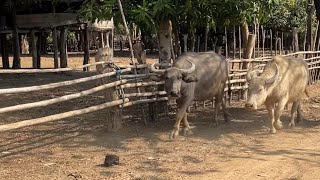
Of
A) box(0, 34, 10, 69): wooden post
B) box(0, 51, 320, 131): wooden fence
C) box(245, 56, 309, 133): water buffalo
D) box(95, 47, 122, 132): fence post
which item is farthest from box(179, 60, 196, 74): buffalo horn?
box(0, 34, 10, 69): wooden post

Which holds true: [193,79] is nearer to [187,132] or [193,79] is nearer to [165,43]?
[187,132]

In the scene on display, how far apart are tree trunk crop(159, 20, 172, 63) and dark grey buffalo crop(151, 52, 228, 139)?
1.01 meters

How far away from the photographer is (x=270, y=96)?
801cm

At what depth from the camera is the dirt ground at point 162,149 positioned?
228 inches

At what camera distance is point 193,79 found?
780 cm

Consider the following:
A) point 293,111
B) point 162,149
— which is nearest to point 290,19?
point 293,111

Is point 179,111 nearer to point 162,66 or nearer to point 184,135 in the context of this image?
point 184,135

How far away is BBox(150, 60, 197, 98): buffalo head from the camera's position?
7.46m

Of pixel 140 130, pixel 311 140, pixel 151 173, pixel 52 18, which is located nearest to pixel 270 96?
pixel 311 140

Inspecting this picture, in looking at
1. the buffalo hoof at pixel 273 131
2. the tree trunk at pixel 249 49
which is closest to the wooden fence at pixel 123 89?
the tree trunk at pixel 249 49

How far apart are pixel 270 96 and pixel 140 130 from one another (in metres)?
2.40

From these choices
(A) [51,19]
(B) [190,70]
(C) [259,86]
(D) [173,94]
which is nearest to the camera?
(D) [173,94]

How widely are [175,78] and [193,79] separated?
0.40m

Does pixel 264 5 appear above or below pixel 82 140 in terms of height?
above
